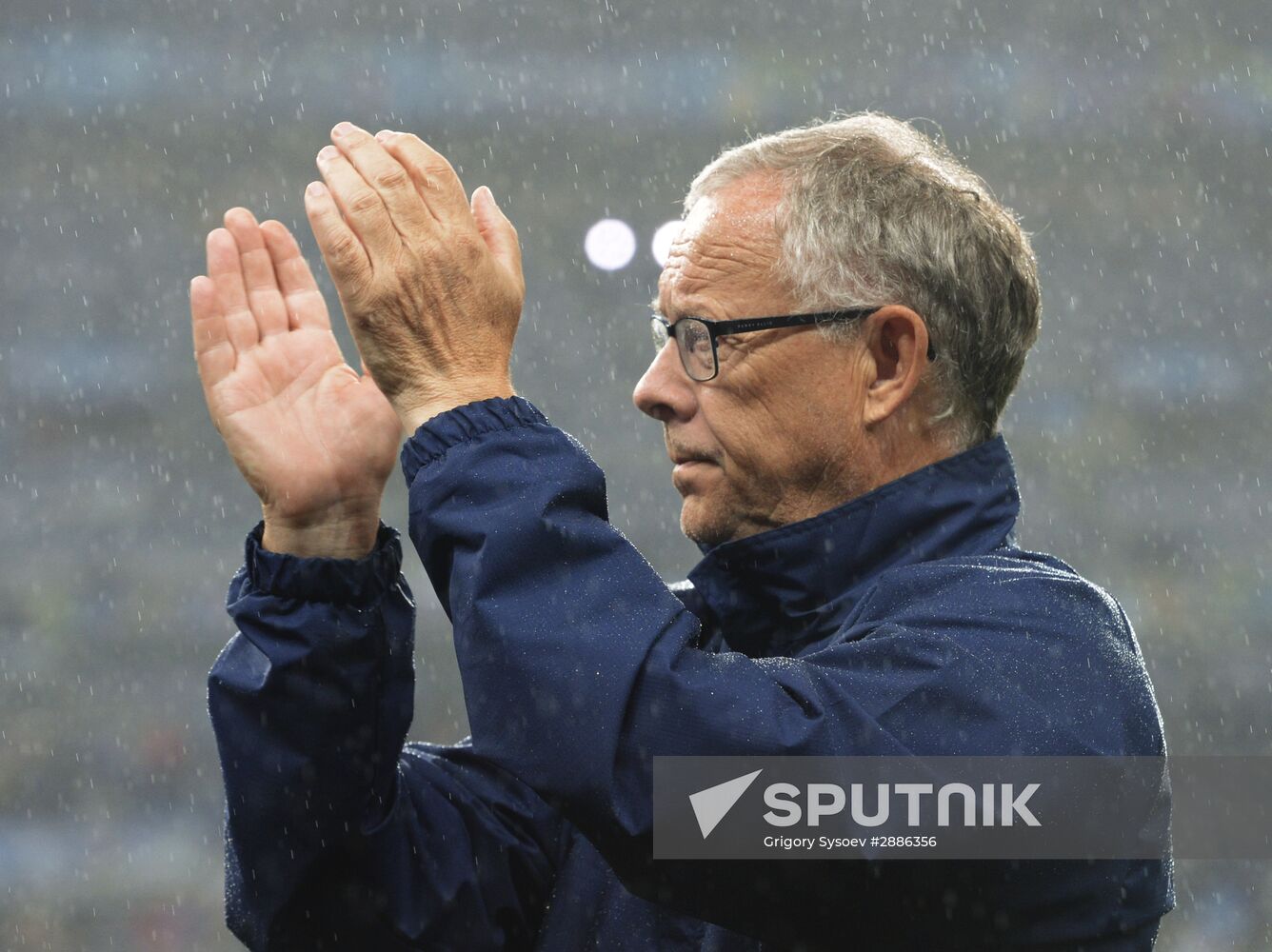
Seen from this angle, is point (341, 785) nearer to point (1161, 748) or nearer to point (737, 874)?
point (737, 874)

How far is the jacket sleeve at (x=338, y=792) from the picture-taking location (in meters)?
1.48

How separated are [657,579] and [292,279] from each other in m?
0.65

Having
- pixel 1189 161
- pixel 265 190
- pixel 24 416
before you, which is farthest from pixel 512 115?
pixel 1189 161

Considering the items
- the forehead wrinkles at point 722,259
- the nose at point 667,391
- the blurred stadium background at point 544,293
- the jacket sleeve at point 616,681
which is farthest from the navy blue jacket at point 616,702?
the blurred stadium background at point 544,293

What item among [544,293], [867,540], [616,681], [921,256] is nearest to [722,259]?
[921,256]

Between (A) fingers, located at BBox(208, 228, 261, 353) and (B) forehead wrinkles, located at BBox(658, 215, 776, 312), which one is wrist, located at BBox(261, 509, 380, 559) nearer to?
(A) fingers, located at BBox(208, 228, 261, 353)

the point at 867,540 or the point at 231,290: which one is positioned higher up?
the point at 231,290

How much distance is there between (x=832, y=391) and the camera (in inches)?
61.1

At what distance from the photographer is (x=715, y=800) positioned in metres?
1.18

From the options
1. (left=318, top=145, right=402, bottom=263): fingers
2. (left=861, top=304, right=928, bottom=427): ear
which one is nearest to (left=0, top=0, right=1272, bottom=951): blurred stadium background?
(left=861, top=304, right=928, bottom=427): ear

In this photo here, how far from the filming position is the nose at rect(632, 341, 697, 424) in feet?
5.19

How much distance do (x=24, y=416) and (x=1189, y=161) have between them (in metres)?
13.6

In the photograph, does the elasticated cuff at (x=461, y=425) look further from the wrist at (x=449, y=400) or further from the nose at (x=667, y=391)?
the nose at (x=667, y=391)

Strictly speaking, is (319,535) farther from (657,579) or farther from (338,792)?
(657,579)
